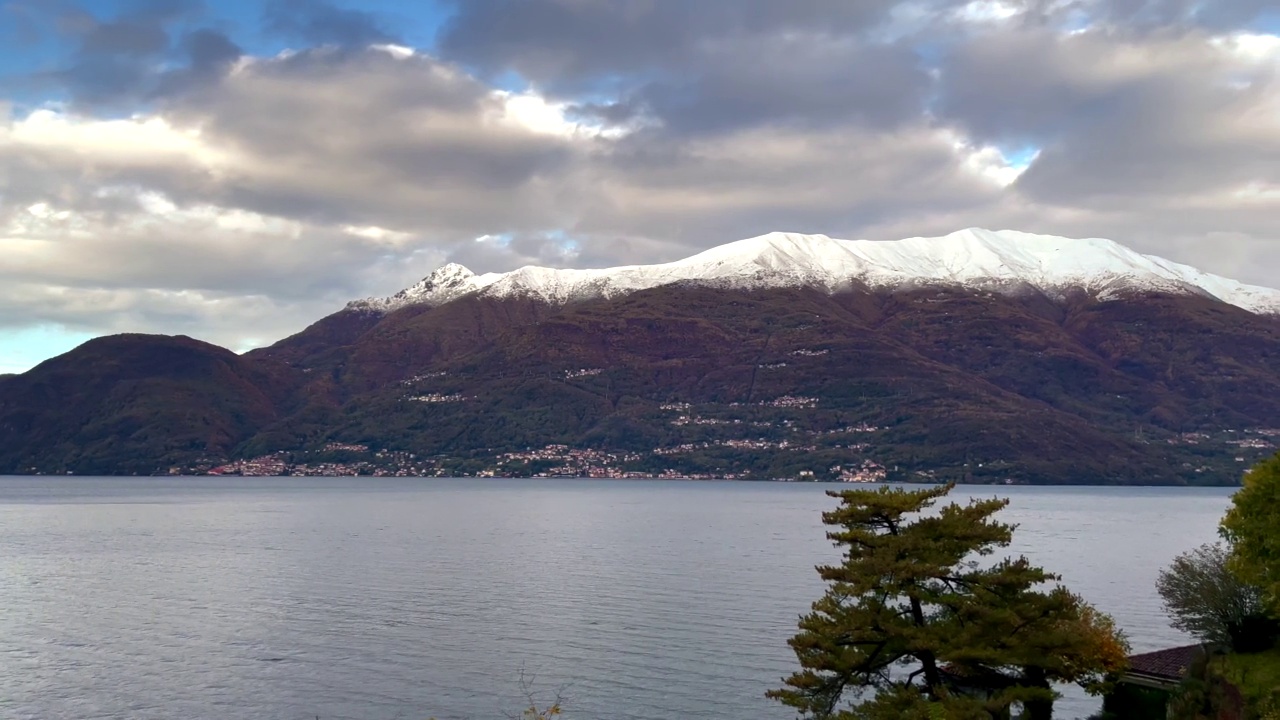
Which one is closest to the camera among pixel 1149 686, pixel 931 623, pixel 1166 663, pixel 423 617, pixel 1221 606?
pixel 931 623

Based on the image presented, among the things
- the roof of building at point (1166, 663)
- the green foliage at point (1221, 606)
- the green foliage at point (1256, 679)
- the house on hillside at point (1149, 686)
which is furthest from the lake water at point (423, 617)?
the green foliage at point (1256, 679)

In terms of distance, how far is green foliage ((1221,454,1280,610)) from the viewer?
146 feet

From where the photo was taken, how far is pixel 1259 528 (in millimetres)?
45906

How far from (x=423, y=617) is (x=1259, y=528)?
171 feet

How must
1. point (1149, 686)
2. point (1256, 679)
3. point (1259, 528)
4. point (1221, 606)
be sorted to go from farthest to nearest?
point (1221, 606)
point (1149, 686)
point (1259, 528)
point (1256, 679)

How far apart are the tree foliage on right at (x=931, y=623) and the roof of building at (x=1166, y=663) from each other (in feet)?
18.9

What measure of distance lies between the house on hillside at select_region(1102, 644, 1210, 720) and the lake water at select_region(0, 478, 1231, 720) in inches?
198

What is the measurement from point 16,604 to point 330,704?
4227 centimetres

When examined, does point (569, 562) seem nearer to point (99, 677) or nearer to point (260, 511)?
point (99, 677)

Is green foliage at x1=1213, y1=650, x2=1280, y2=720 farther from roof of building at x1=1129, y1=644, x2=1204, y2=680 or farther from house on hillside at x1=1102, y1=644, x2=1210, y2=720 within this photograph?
roof of building at x1=1129, y1=644, x2=1204, y2=680

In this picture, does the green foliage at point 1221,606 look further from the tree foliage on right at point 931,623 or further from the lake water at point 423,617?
the tree foliage on right at point 931,623

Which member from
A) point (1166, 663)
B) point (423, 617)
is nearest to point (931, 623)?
point (1166, 663)

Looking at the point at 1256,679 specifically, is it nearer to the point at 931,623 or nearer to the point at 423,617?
the point at 931,623

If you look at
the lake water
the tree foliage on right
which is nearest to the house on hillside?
the tree foliage on right
